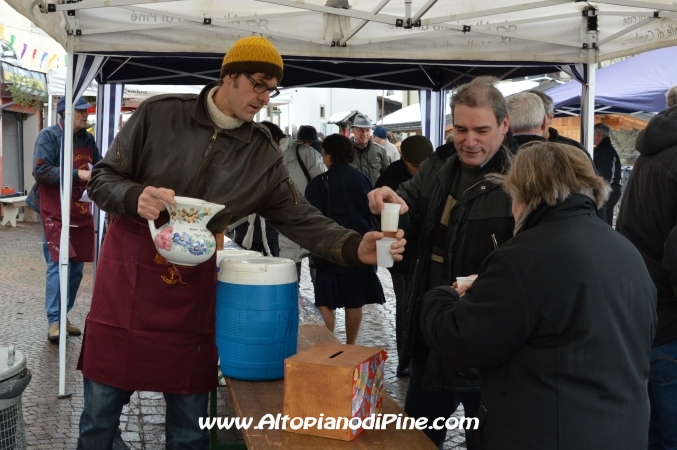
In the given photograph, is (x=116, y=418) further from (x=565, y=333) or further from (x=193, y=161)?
(x=565, y=333)

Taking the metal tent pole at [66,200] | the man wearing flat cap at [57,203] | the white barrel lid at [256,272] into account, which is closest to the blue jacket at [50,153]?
the man wearing flat cap at [57,203]

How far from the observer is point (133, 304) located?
9.05 feet

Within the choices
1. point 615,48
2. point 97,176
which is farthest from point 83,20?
point 615,48

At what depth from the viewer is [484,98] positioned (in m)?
2.91

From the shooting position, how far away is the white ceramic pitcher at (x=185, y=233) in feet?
8.37

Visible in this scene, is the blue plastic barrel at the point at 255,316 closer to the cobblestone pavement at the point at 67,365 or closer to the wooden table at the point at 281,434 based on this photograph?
the wooden table at the point at 281,434

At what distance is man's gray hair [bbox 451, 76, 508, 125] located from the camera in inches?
114

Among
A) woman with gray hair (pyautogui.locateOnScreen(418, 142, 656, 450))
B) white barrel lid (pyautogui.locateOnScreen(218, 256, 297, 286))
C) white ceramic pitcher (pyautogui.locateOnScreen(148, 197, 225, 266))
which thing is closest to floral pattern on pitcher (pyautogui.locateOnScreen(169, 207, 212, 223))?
white ceramic pitcher (pyautogui.locateOnScreen(148, 197, 225, 266))

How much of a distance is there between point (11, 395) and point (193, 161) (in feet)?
4.03

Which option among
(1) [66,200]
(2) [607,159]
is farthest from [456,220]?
(2) [607,159]

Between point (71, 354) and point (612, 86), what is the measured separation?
7.98 meters

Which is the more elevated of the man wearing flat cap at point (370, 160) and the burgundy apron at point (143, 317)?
the man wearing flat cap at point (370, 160)

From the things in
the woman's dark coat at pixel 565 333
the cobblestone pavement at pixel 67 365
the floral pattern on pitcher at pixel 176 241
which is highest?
the floral pattern on pitcher at pixel 176 241

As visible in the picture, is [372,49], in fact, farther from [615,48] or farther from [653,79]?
[653,79]
